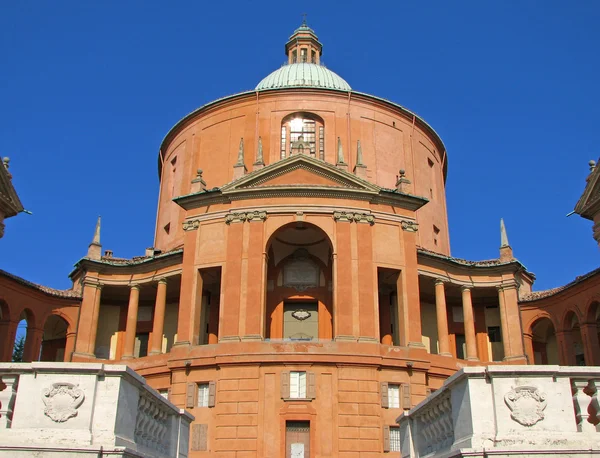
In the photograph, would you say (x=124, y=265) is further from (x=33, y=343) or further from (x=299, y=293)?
(x=299, y=293)

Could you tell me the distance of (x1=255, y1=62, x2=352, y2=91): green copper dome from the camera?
141 feet

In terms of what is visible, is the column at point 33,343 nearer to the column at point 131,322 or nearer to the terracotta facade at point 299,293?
the terracotta facade at point 299,293

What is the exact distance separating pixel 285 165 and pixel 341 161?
2.93 m

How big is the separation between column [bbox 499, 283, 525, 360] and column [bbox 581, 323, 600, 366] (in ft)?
10.2

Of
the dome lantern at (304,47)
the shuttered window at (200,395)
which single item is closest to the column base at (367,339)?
the shuttered window at (200,395)

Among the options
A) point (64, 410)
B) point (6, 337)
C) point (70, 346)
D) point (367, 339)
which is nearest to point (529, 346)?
point (367, 339)

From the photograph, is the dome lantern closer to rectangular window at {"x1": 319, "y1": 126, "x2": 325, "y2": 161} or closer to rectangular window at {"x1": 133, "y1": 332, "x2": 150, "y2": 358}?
rectangular window at {"x1": 319, "y1": 126, "x2": 325, "y2": 161}

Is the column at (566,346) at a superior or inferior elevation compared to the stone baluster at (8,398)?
superior

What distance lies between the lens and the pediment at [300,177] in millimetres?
31781

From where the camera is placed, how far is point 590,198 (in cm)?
2280

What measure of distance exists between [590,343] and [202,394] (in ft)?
65.4

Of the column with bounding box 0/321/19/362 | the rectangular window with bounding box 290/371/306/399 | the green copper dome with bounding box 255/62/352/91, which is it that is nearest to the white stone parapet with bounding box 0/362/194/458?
the rectangular window with bounding box 290/371/306/399

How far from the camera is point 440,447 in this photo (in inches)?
407

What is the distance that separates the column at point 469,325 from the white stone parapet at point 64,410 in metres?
28.3
